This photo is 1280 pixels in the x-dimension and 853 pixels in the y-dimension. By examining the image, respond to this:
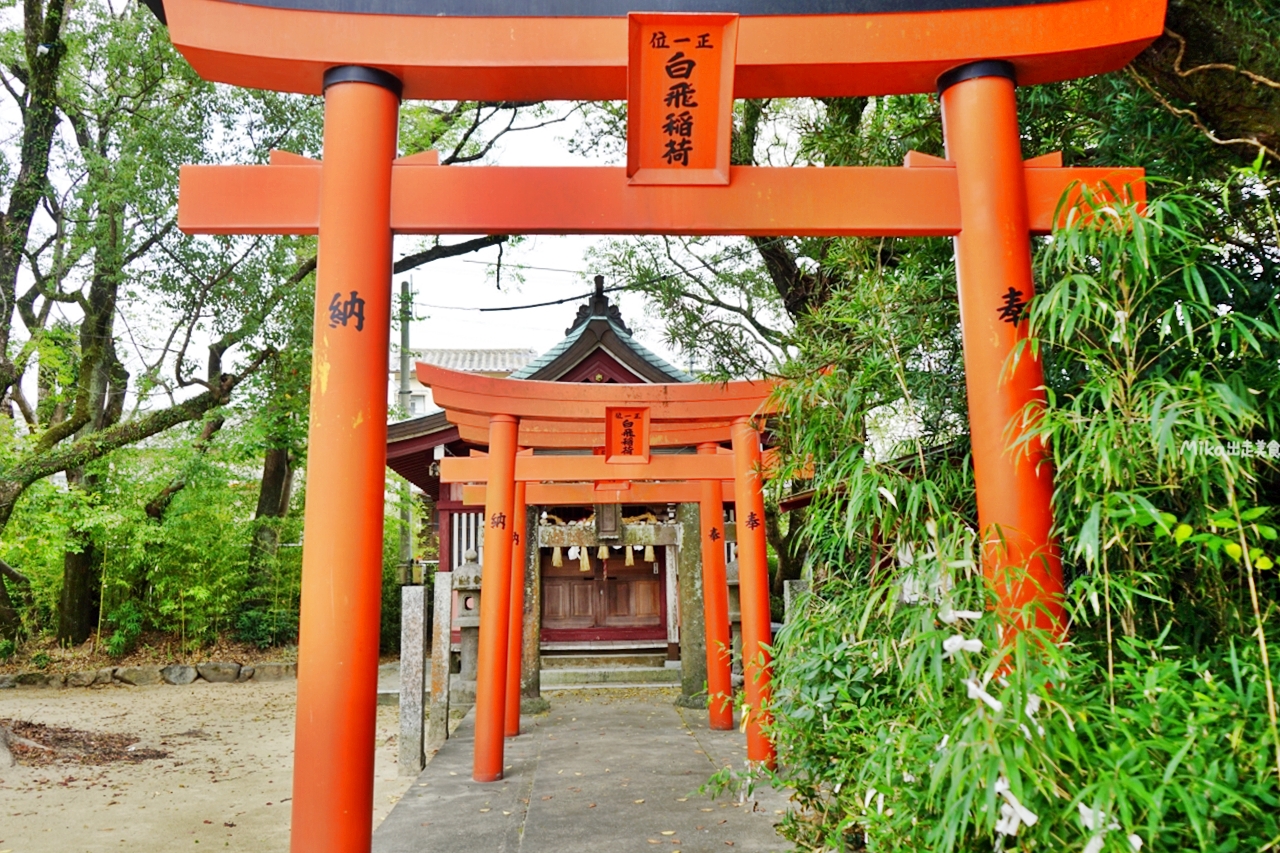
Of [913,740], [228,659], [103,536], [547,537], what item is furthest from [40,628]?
[913,740]

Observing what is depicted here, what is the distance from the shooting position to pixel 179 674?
14.7 meters

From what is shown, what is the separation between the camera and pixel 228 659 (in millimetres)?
15422

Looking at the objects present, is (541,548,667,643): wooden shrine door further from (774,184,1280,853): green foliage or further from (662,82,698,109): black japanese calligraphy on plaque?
(662,82,698,109): black japanese calligraphy on plaque

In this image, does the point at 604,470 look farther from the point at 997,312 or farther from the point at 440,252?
the point at 440,252

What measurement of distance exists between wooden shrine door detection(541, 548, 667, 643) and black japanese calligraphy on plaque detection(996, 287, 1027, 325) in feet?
37.9

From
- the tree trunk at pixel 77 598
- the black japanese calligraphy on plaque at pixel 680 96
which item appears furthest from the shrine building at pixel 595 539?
the black japanese calligraphy on plaque at pixel 680 96

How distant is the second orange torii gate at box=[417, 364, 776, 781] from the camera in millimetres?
6531

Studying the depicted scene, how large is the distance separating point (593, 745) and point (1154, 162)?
633 centimetres

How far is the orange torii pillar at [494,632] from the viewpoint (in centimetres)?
650

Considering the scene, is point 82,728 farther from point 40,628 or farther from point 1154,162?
point 1154,162

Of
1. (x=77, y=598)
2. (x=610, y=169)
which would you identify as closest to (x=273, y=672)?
(x=77, y=598)

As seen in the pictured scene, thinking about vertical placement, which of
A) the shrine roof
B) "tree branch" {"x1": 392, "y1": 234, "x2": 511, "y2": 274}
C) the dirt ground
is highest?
the shrine roof

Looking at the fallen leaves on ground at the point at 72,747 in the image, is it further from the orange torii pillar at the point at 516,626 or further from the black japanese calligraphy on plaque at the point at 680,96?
the black japanese calligraphy on plaque at the point at 680,96

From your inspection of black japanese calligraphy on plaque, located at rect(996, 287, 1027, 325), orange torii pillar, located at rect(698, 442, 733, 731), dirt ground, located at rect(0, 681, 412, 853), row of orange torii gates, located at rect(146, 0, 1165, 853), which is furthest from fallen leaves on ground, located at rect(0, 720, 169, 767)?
black japanese calligraphy on plaque, located at rect(996, 287, 1027, 325)
